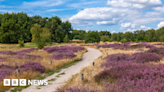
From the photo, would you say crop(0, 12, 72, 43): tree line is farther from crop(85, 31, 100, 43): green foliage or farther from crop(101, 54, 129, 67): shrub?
crop(101, 54, 129, 67): shrub

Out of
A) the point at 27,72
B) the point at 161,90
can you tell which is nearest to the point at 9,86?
the point at 27,72

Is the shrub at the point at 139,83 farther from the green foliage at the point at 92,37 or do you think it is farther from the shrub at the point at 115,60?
the green foliage at the point at 92,37

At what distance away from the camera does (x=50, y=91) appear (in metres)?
8.09

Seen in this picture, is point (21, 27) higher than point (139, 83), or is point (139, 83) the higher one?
point (21, 27)

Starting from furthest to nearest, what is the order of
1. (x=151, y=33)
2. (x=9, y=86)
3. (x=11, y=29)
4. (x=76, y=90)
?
(x=151, y=33), (x=11, y=29), (x=9, y=86), (x=76, y=90)

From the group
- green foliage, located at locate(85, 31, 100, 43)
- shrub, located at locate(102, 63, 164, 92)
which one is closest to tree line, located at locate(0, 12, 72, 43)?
green foliage, located at locate(85, 31, 100, 43)

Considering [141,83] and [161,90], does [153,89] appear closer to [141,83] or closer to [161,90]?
[161,90]

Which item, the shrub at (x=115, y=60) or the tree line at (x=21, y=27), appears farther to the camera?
the tree line at (x=21, y=27)

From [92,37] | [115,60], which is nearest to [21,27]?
[92,37]

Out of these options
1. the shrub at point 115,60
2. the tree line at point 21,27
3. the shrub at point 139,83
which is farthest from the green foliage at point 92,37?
the shrub at point 139,83

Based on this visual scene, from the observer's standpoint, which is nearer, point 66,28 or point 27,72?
point 27,72

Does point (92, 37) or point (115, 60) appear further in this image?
point (92, 37)

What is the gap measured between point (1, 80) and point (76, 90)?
21.8 ft

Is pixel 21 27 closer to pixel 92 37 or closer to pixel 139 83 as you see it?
pixel 92 37
